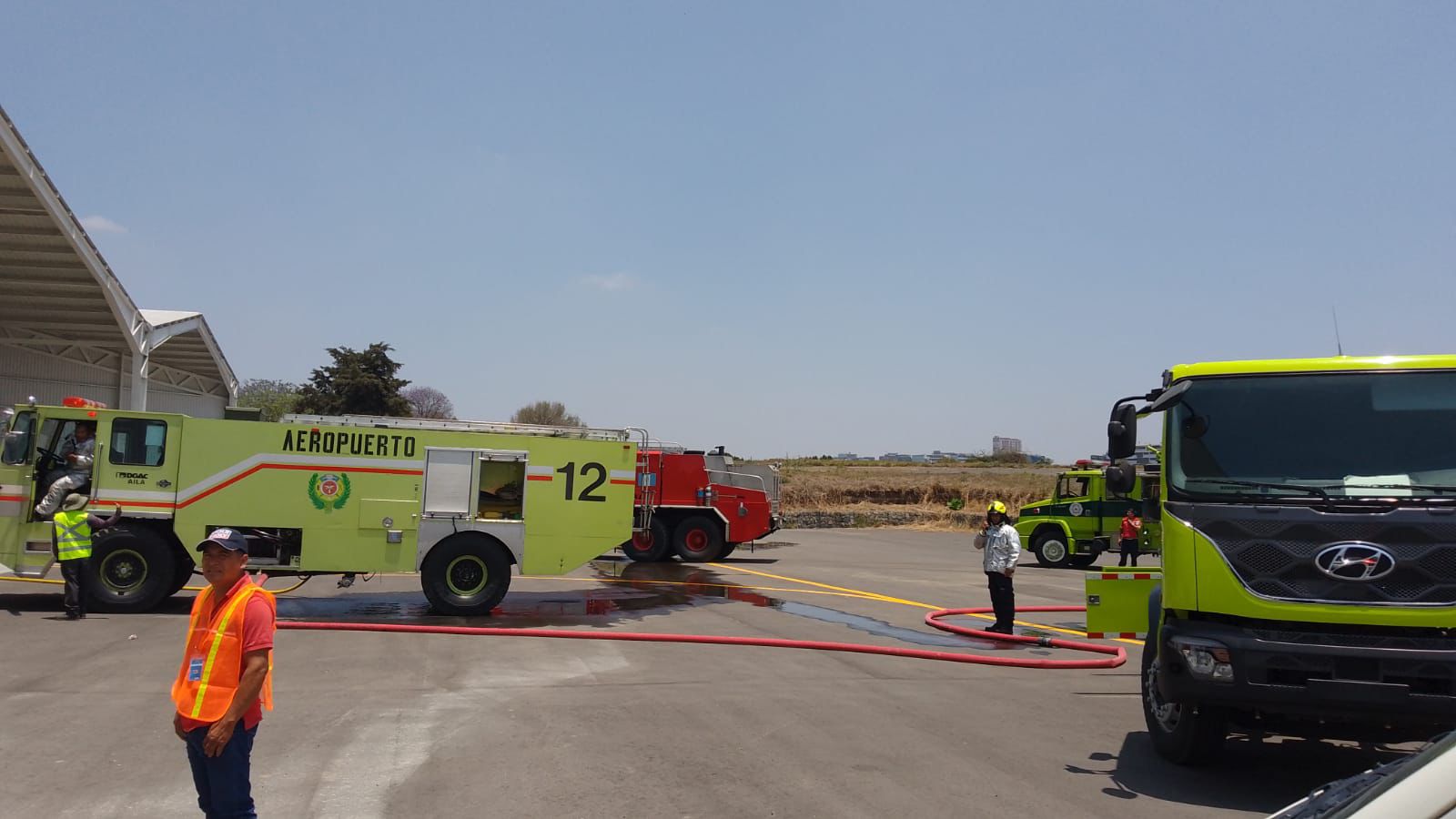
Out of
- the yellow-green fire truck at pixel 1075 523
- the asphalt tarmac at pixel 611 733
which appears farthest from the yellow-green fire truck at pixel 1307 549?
the yellow-green fire truck at pixel 1075 523

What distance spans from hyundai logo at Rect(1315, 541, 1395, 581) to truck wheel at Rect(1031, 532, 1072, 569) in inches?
811

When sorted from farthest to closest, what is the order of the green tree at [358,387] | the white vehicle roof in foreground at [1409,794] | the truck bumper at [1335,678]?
the green tree at [358,387]
the truck bumper at [1335,678]
the white vehicle roof in foreground at [1409,794]

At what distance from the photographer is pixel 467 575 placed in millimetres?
13391

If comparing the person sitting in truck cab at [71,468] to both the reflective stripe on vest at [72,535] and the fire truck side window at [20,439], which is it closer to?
the fire truck side window at [20,439]

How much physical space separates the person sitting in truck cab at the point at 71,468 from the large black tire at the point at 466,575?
4.28m

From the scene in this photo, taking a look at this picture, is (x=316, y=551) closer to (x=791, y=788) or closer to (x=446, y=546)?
(x=446, y=546)

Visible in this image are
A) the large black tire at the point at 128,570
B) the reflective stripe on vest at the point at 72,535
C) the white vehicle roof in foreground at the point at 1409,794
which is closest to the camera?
the white vehicle roof in foreground at the point at 1409,794

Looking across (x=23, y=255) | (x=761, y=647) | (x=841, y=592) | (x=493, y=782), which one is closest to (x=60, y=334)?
(x=23, y=255)

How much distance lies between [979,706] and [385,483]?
8157 mm

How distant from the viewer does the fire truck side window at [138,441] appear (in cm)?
1282

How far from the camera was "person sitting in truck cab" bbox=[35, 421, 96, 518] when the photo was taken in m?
12.4

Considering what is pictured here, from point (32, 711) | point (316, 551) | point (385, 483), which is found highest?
point (385, 483)

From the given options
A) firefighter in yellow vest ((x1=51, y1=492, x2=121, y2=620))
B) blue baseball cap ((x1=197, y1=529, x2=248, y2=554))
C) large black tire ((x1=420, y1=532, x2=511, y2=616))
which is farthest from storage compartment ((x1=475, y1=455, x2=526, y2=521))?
blue baseball cap ((x1=197, y1=529, x2=248, y2=554))

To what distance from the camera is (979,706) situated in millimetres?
8547
